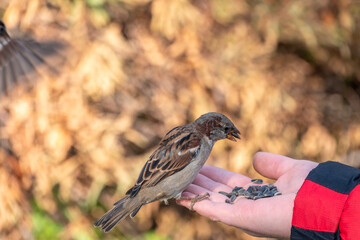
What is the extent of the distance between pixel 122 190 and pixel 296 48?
228 centimetres

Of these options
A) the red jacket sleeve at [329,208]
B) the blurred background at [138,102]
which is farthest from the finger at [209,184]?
the blurred background at [138,102]

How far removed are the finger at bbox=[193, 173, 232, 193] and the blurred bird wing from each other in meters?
0.26

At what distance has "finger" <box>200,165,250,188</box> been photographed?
287cm

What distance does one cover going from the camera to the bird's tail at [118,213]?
260 cm

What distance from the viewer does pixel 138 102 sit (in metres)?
4.04

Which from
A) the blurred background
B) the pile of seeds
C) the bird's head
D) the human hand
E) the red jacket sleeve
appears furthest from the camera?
the blurred background

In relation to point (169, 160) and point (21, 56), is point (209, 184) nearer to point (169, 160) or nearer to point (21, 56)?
point (169, 160)

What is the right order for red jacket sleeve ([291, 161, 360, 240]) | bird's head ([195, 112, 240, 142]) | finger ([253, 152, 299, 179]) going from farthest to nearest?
bird's head ([195, 112, 240, 142]), finger ([253, 152, 299, 179]), red jacket sleeve ([291, 161, 360, 240])

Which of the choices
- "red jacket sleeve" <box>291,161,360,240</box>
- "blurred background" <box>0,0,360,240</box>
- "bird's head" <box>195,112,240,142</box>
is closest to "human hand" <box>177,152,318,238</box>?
"red jacket sleeve" <box>291,161,360,240</box>

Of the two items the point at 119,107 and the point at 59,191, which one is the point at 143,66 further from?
the point at 59,191

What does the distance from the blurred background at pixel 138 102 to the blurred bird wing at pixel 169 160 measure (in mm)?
1195

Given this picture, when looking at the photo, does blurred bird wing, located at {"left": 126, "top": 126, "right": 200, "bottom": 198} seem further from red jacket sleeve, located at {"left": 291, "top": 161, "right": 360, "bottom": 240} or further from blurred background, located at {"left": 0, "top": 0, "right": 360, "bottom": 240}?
blurred background, located at {"left": 0, "top": 0, "right": 360, "bottom": 240}

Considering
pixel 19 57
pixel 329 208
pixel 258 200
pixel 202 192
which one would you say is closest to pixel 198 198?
pixel 202 192

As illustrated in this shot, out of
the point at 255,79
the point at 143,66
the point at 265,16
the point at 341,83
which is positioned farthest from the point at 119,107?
the point at 341,83
